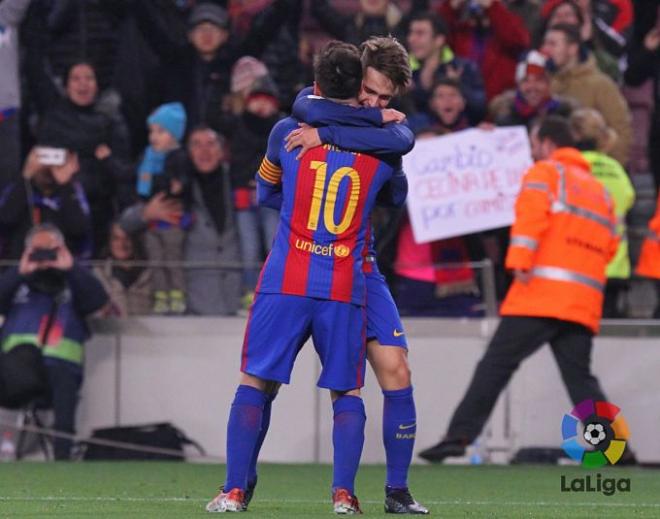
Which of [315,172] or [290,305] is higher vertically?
[315,172]

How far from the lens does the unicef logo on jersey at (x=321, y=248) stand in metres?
7.87

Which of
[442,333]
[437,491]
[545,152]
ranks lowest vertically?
[437,491]

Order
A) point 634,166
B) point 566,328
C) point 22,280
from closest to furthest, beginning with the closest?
point 566,328 → point 22,280 → point 634,166

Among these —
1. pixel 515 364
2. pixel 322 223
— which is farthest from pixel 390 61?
pixel 515 364

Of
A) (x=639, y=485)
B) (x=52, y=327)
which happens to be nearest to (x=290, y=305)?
(x=639, y=485)

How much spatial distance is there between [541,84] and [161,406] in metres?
3.80

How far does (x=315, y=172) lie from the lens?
786 centimetres

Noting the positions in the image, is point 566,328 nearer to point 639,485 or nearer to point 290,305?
point 639,485

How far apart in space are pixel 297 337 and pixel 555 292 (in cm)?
453

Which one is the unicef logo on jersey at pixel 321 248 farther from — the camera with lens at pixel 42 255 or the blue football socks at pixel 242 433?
the camera with lens at pixel 42 255

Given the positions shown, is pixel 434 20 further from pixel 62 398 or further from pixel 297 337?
pixel 297 337

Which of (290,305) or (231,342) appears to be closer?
(290,305)

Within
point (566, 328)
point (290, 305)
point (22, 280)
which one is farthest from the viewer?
A: point (22, 280)

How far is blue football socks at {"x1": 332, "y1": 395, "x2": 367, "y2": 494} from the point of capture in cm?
A: 785
